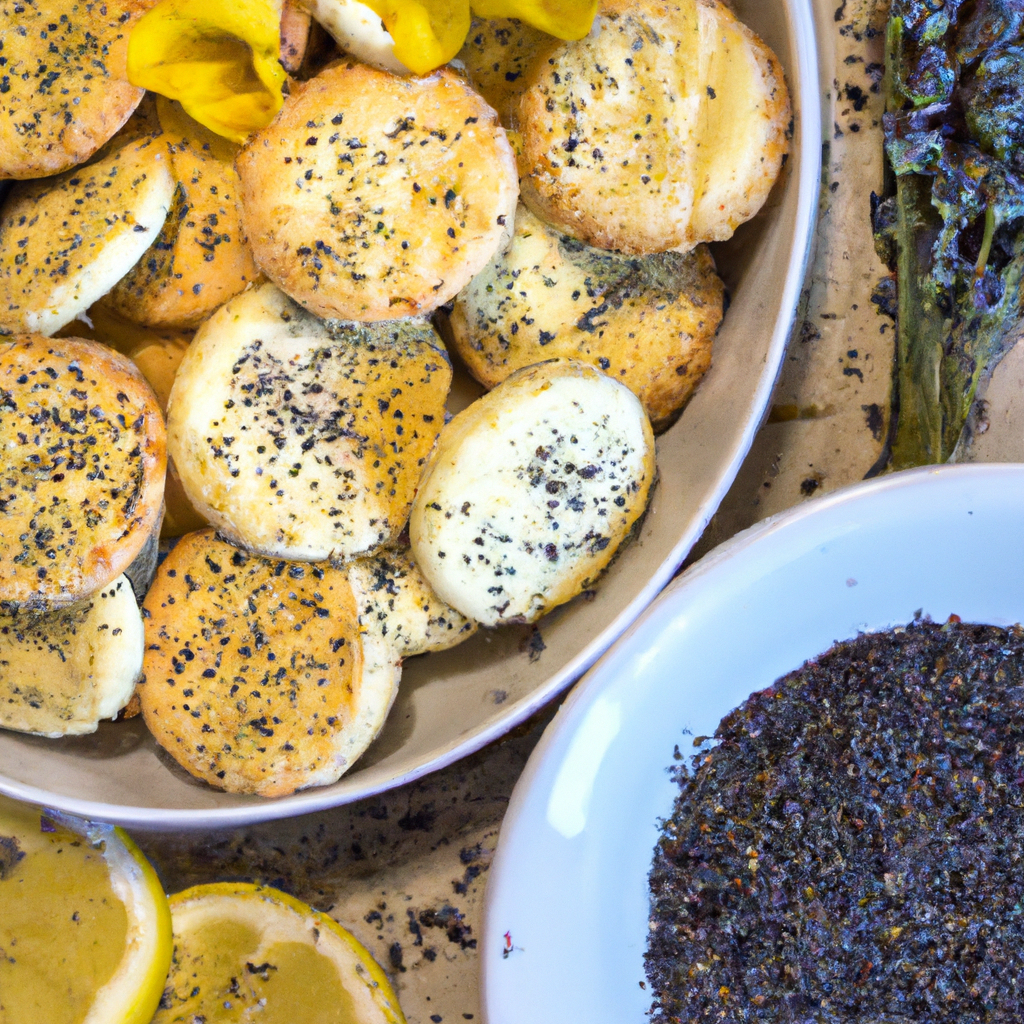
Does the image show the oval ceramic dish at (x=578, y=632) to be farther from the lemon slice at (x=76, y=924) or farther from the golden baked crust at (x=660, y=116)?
the lemon slice at (x=76, y=924)

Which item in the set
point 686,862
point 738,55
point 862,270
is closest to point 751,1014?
point 686,862

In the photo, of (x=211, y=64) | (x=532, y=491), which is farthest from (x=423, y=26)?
(x=532, y=491)

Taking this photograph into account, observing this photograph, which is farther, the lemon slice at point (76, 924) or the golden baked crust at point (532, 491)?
the lemon slice at point (76, 924)

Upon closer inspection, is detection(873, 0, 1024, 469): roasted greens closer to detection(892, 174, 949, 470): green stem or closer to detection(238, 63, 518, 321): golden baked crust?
detection(892, 174, 949, 470): green stem

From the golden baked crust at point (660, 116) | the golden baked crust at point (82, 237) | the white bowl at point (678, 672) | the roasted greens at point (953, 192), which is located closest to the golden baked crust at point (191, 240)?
the golden baked crust at point (82, 237)

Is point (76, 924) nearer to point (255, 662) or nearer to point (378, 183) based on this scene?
point (255, 662)

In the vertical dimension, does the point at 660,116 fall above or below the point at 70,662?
above
